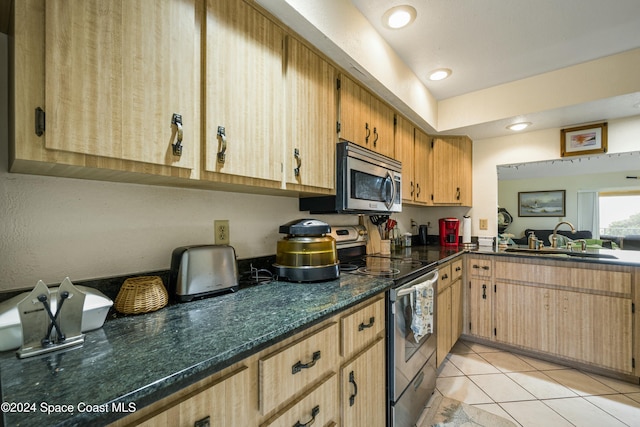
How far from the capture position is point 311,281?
1.35 m

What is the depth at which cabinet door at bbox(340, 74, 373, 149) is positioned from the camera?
1660 millimetres

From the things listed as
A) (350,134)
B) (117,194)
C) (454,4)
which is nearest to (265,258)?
(117,194)

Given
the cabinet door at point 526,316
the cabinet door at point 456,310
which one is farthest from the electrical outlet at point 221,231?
the cabinet door at point 526,316

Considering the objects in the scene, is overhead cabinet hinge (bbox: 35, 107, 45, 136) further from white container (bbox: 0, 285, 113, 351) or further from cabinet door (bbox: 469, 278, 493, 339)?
cabinet door (bbox: 469, 278, 493, 339)

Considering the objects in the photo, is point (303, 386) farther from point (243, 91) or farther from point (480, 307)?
point (480, 307)

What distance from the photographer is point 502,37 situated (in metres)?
1.82

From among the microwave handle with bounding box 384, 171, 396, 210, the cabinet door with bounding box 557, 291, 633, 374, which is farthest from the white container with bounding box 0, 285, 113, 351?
the cabinet door with bounding box 557, 291, 633, 374

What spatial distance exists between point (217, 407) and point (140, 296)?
50 cm

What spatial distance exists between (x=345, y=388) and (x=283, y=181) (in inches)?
36.0

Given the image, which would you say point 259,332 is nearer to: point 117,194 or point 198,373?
point 198,373

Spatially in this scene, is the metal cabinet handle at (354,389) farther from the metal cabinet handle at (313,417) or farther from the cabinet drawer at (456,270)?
the cabinet drawer at (456,270)

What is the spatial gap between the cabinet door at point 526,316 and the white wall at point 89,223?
98.3 inches

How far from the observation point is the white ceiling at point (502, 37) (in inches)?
59.6

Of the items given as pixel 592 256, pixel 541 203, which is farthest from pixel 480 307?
pixel 541 203
